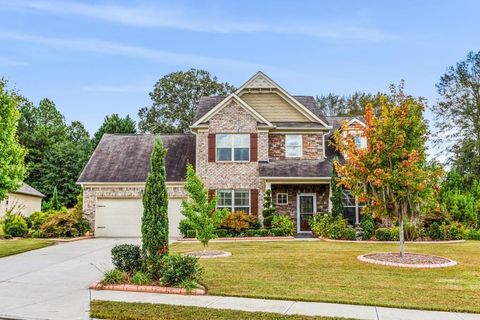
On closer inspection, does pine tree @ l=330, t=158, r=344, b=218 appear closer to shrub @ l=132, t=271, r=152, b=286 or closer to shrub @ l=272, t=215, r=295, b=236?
shrub @ l=272, t=215, r=295, b=236

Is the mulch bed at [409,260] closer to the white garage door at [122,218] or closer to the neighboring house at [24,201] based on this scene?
the white garage door at [122,218]

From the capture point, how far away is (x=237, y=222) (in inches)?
824

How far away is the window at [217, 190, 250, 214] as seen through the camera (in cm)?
2270

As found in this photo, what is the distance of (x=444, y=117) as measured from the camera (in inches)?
1479

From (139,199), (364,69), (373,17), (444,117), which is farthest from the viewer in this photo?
(444,117)

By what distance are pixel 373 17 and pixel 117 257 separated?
1342cm

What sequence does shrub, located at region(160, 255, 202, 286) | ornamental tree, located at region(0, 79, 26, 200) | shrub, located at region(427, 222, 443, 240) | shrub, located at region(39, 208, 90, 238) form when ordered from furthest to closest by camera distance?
1. shrub, located at region(39, 208, 90, 238)
2. shrub, located at region(427, 222, 443, 240)
3. ornamental tree, located at region(0, 79, 26, 200)
4. shrub, located at region(160, 255, 202, 286)

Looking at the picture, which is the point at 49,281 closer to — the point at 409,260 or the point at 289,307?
the point at 289,307

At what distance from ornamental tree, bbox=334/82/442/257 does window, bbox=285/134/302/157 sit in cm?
1011

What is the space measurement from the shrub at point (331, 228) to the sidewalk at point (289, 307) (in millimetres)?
12255

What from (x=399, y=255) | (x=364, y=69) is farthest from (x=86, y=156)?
(x=399, y=255)

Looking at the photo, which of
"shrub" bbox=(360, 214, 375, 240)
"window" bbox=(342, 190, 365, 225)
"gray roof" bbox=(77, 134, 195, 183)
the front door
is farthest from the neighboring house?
"shrub" bbox=(360, 214, 375, 240)

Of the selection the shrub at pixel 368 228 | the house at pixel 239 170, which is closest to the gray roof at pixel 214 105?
the house at pixel 239 170

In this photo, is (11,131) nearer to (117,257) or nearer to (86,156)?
(117,257)
